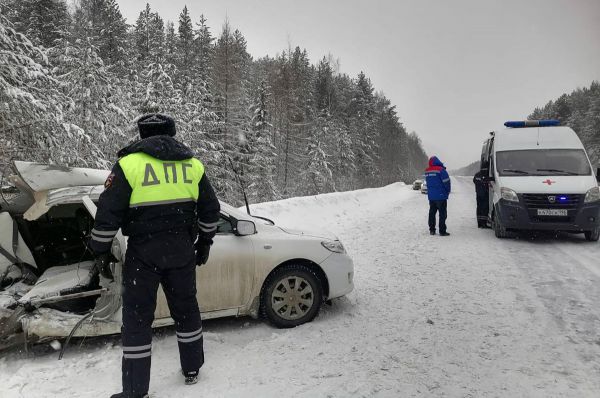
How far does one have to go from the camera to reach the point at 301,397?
3.14 meters

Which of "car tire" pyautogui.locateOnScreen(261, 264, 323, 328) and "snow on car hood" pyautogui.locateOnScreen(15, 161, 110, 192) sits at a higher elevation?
"snow on car hood" pyautogui.locateOnScreen(15, 161, 110, 192)

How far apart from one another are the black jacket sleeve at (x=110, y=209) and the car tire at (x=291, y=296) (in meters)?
1.97

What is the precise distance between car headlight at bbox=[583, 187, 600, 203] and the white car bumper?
6.33 metres

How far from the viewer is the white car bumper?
4.76 meters

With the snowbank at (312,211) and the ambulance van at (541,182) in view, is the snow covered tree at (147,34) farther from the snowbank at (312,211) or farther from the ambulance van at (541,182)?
the ambulance van at (541,182)

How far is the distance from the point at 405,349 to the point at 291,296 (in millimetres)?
1327

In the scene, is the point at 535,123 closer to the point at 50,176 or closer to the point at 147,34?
the point at 50,176

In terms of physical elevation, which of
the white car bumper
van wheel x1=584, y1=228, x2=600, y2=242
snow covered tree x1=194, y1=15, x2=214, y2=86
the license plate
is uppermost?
snow covered tree x1=194, y1=15, x2=214, y2=86

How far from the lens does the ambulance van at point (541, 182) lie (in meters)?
8.39

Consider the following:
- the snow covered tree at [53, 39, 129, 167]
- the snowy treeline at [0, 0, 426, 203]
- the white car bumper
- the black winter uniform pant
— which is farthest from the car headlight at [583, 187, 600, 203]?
the snow covered tree at [53, 39, 129, 167]

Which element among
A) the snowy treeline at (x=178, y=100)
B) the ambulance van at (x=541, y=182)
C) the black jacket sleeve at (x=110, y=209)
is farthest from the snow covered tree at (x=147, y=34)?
the black jacket sleeve at (x=110, y=209)

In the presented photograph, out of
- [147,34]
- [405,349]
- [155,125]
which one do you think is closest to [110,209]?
[155,125]

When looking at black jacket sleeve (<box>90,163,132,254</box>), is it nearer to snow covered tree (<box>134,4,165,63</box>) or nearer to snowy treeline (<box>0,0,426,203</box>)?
snowy treeline (<box>0,0,426,203</box>)

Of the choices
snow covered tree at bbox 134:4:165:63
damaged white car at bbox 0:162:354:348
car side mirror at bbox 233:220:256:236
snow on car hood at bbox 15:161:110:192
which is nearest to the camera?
damaged white car at bbox 0:162:354:348
